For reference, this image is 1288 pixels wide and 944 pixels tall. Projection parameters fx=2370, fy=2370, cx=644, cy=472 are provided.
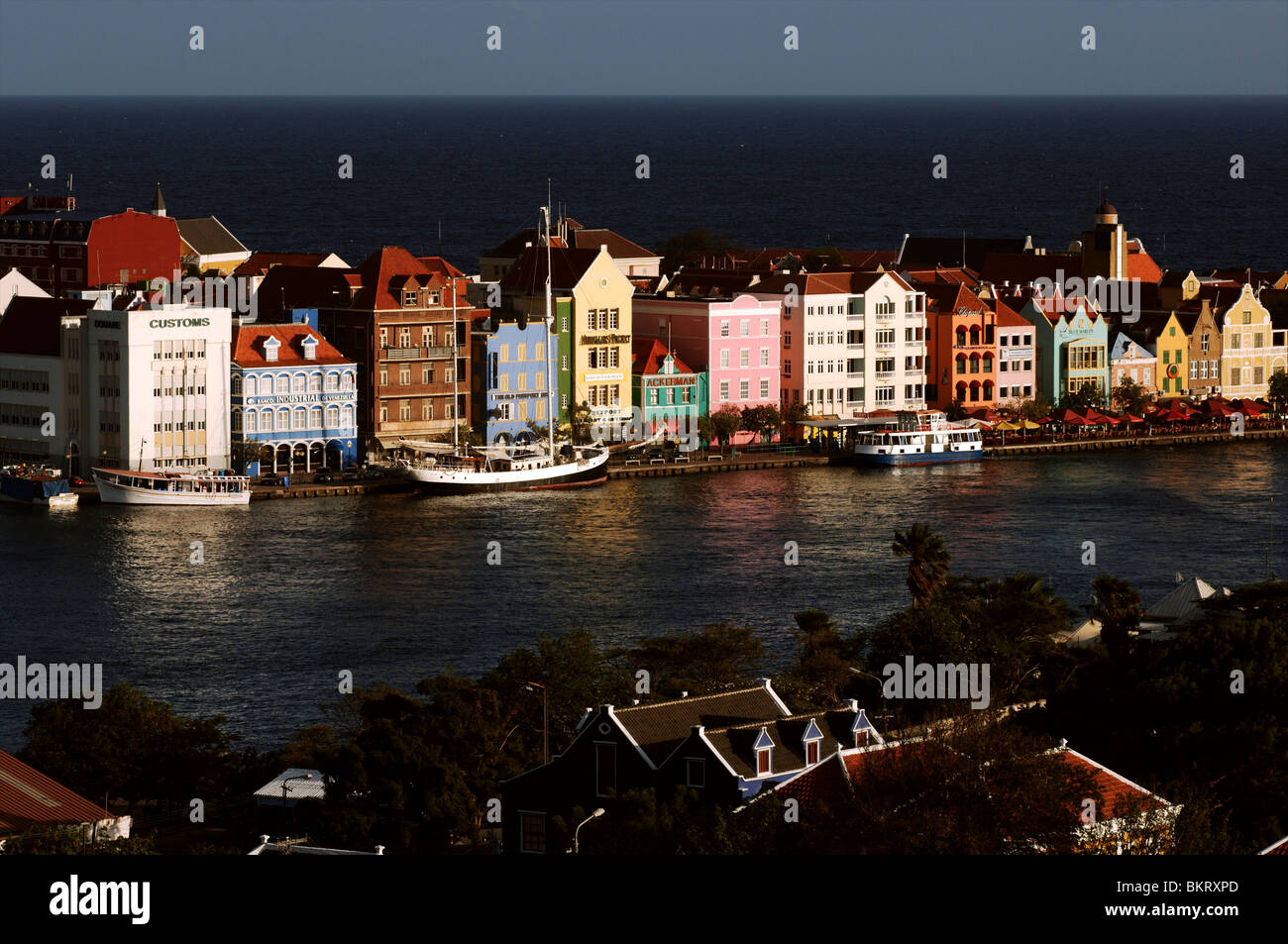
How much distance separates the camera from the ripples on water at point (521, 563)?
34.9 metres

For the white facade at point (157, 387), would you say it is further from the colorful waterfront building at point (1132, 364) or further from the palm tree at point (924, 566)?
the colorful waterfront building at point (1132, 364)

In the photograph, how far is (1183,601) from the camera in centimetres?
3391

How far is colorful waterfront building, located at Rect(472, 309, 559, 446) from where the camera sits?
60.9 m

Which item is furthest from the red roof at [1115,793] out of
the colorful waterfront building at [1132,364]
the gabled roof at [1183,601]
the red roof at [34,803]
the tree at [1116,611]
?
the colorful waterfront building at [1132,364]

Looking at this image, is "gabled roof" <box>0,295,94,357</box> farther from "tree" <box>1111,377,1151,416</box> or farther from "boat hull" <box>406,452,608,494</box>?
"tree" <box>1111,377,1151,416</box>

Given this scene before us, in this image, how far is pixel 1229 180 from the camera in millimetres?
167875

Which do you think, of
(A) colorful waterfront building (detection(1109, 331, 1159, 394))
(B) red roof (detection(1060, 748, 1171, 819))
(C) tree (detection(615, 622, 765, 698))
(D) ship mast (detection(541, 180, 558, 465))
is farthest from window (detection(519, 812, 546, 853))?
(A) colorful waterfront building (detection(1109, 331, 1159, 394))

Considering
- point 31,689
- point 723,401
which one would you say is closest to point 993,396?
point 723,401

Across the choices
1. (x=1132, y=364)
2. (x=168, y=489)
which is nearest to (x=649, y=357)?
(x=168, y=489)

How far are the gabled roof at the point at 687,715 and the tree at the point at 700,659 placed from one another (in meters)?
4.42

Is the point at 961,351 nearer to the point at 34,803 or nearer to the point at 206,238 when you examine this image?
the point at 206,238

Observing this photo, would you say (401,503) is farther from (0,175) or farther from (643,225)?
(0,175)

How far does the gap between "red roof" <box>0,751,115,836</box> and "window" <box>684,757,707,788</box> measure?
5.11 meters
